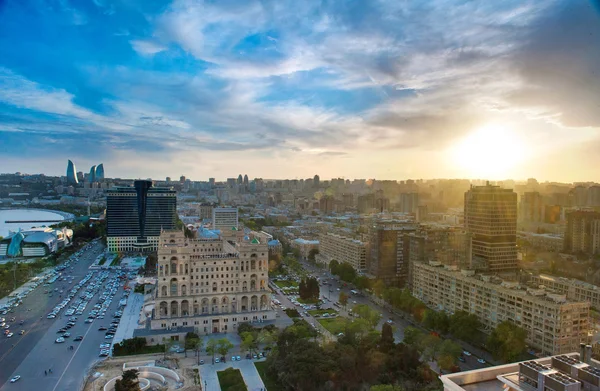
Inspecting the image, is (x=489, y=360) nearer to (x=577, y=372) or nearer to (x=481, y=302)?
(x=481, y=302)

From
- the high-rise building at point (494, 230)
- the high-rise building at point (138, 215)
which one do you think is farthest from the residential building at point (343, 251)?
the high-rise building at point (138, 215)

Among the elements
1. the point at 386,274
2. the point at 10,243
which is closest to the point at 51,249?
the point at 10,243

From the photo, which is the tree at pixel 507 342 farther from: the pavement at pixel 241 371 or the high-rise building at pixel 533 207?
the high-rise building at pixel 533 207

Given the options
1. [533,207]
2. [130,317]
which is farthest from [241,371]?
[533,207]

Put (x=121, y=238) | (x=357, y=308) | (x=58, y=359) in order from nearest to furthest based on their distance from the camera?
(x=58, y=359), (x=357, y=308), (x=121, y=238)

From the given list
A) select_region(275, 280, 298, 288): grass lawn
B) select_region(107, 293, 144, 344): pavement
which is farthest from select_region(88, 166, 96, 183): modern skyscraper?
select_region(275, 280, 298, 288): grass lawn

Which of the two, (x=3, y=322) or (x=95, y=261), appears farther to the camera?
(x=95, y=261)

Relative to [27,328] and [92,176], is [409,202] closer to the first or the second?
[27,328]
